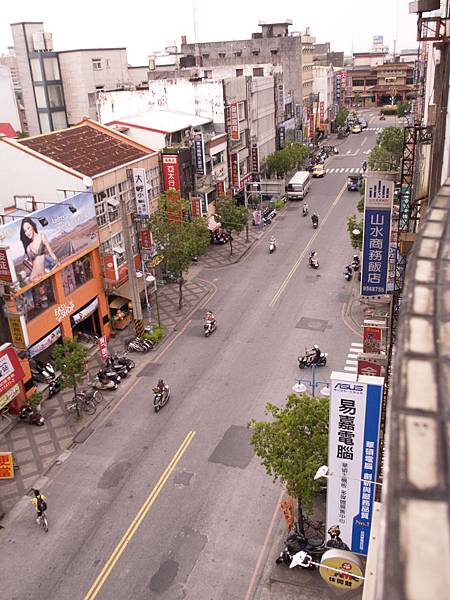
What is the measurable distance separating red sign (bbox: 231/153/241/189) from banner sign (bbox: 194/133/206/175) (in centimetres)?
1201

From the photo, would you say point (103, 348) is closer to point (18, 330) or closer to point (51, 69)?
point (18, 330)

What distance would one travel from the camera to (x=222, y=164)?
59.5 m

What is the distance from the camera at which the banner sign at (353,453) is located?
1664cm

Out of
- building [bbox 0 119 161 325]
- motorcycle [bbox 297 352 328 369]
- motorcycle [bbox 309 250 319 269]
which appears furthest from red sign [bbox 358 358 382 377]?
motorcycle [bbox 309 250 319 269]

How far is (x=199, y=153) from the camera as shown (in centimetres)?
4938

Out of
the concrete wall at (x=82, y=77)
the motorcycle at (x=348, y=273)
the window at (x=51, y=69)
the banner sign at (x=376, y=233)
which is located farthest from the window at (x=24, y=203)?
the window at (x=51, y=69)

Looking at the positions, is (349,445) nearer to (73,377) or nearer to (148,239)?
(73,377)

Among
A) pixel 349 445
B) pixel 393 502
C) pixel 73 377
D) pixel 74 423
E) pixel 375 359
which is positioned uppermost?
pixel 393 502

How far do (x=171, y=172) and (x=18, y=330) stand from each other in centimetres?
2052

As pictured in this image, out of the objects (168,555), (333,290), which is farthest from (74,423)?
(333,290)

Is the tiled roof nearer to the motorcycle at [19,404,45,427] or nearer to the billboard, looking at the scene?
the billboard

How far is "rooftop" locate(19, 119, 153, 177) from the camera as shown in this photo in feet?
120

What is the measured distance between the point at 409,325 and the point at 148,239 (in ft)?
117

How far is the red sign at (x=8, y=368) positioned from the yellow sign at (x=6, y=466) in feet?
11.2
